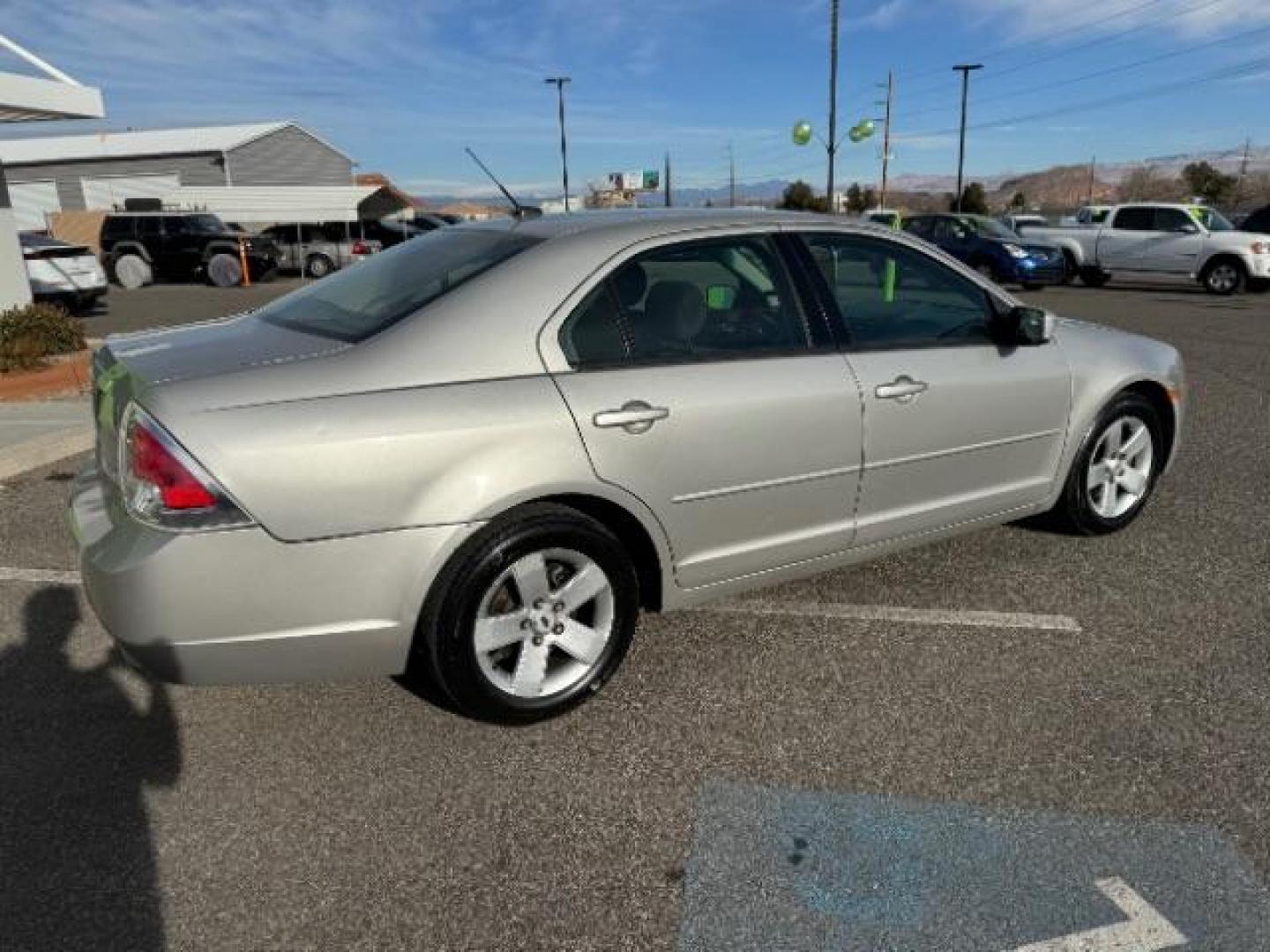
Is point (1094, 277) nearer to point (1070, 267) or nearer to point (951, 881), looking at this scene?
point (1070, 267)

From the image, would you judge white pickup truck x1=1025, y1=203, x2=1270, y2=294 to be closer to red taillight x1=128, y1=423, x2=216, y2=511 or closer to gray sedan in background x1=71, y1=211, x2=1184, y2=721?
gray sedan in background x1=71, y1=211, x2=1184, y2=721

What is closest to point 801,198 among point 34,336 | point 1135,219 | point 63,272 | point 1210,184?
point 1210,184

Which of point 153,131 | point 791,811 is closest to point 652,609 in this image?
point 791,811

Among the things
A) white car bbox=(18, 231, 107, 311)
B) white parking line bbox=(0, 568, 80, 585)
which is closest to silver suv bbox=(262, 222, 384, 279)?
white car bbox=(18, 231, 107, 311)

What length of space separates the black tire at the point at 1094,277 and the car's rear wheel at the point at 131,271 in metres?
21.7

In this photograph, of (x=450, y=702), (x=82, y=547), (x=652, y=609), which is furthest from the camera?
(x=652, y=609)

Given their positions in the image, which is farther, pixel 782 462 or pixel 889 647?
pixel 889 647

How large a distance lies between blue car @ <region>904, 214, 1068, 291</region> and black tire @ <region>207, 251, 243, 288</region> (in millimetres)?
15573

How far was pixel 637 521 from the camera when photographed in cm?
303

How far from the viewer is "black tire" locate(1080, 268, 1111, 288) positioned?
65.3 feet

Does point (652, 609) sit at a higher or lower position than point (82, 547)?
lower

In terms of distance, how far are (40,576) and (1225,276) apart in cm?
1979

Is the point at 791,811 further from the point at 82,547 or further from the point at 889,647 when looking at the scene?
the point at 82,547

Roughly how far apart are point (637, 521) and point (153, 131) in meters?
53.4
